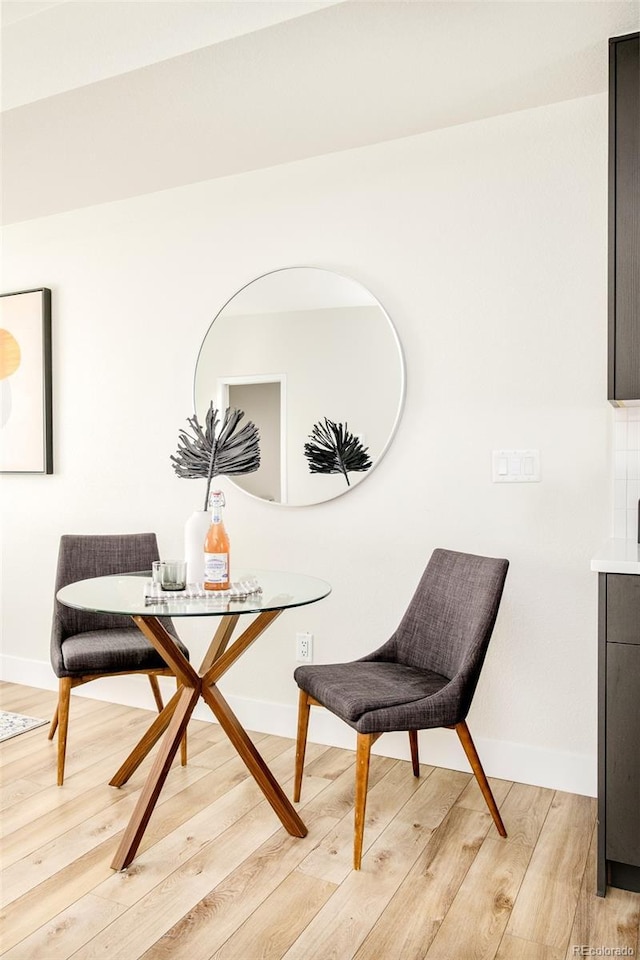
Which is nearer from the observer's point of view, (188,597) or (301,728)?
(188,597)

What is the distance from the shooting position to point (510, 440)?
2.62 m

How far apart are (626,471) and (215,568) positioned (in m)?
1.40

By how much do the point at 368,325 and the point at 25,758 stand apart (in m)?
2.14

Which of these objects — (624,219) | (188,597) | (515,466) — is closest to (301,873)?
(188,597)

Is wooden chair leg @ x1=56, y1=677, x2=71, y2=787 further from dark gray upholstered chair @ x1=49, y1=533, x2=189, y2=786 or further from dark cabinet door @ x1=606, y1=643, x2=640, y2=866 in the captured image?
dark cabinet door @ x1=606, y1=643, x2=640, y2=866

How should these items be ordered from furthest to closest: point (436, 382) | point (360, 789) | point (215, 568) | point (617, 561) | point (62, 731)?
point (436, 382), point (62, 731), point (215, 568), point (360, 789), point (617, 561)

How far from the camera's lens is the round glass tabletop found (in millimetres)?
1991

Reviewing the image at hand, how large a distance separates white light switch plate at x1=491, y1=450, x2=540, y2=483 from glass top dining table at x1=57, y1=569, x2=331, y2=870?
781mm

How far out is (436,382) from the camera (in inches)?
108

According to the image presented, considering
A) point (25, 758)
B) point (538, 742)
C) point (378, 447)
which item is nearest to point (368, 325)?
point (378, 447)

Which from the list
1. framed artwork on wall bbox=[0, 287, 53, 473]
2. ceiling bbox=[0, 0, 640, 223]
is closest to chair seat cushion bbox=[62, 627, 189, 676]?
framed artwork on wall bbox=[0, 287, 53, 473]

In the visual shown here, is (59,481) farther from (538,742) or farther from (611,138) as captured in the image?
(611,138)

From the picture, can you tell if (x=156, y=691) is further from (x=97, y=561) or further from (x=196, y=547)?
(x=196, y=547)

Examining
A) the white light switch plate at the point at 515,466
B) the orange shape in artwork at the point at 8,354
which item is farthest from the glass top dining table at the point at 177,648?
the orange shape in artwork at the point at 8,354
